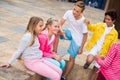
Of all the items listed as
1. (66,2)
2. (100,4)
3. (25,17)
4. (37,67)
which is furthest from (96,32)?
(100,4)

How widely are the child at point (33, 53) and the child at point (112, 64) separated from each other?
72cm

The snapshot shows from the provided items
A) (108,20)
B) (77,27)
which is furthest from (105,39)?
(77,27)

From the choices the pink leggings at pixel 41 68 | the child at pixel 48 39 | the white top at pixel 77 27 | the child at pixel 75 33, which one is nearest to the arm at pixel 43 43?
the child at pixel 48 39

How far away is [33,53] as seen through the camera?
136 inches

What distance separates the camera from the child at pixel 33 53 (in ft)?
11.0

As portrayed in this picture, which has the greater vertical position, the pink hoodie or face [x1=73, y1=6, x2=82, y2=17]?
face [x1=73, y1=6, x2=82, y2=17]

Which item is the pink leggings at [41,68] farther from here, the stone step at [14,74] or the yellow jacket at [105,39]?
the yellow jacket at [105,39]

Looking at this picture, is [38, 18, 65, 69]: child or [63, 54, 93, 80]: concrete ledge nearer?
[38, 18, 65, 69]: child

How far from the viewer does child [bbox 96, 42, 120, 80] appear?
2818 mm

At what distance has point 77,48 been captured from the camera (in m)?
4.23

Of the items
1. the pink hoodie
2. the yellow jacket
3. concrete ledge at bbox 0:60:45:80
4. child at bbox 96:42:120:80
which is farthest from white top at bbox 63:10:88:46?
child at bbox 96:42:120:80

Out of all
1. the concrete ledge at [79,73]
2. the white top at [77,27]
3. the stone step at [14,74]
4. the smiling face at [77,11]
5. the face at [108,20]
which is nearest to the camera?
the stone step at [14,74]

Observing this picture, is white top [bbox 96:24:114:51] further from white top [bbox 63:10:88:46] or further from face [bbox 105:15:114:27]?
white top [bbox 63:10:88:46]

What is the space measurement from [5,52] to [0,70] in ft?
2.23
